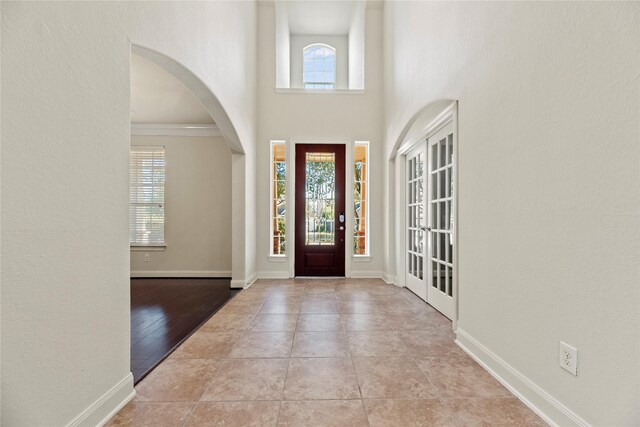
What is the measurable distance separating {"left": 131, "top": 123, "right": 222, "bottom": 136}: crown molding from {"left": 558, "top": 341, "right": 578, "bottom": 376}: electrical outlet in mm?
5198

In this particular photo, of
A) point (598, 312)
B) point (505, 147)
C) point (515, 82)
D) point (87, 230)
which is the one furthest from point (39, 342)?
point (515, 82)

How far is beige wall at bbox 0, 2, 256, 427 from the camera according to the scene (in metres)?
1.06

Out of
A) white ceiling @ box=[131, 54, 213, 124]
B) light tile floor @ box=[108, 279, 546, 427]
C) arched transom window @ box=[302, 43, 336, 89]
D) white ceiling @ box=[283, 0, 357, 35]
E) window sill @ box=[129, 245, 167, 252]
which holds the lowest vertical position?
light tile floor @ box=[108, 279, 546, 427]

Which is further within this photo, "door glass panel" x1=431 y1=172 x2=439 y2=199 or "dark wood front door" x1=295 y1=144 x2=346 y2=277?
"dark wood front door" x1=295 y1=144 x2=346 y2=277

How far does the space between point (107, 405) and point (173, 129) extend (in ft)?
15.3

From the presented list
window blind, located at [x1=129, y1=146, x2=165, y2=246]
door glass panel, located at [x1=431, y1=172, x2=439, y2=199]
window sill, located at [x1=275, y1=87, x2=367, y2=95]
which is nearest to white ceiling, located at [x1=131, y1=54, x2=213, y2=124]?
window blind, located at [x1=129, y1=146, x2=165, y2=246]

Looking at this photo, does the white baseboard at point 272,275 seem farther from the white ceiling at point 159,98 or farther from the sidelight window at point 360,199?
the white ceiling at point 159,98

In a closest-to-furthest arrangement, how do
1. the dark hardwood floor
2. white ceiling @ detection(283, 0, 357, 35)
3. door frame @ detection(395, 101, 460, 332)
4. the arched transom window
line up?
the dark hardwood floor, door frame @ detection(395, 101, 460, 332), white ceiling @ detection(283, 0, 357, 35), the arched transom window

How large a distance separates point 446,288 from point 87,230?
9.40 feet

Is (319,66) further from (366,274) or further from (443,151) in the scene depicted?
(366,274)

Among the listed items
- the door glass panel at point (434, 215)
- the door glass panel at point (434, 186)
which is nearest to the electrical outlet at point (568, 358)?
the door glass panel at point (434, 215)

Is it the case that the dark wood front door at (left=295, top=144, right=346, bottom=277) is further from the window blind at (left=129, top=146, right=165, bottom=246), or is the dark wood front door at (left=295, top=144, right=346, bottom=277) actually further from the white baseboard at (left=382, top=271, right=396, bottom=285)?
the window blind at (left=129, top=146, right=165, bottom=246)

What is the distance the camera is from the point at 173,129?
5.19 meters

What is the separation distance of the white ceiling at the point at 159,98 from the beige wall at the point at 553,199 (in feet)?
11.0
